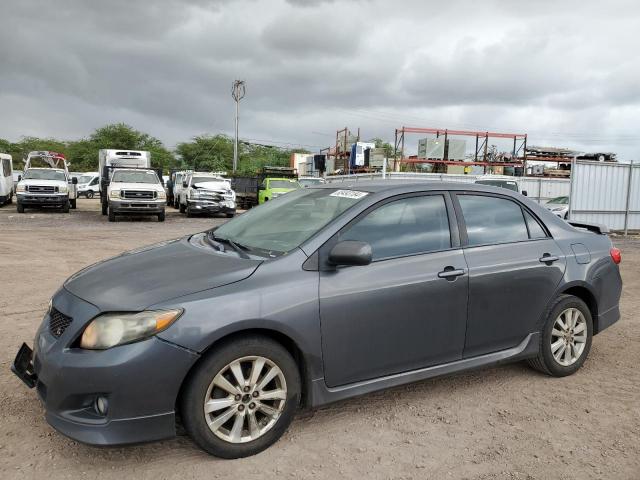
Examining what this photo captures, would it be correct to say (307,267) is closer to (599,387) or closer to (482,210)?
(482,210)

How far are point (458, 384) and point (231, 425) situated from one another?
189 cm

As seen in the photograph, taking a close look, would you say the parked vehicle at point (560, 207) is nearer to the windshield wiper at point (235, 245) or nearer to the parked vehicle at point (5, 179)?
the windshield wiper at point (235, 245)

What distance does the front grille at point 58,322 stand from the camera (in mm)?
2886

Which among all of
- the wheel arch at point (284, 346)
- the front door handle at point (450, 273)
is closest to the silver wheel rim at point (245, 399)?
the wheel arch at point (284, 346)

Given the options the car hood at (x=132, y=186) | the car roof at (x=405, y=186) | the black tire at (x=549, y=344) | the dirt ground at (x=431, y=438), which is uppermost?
the car roof at (x=405, y=186)

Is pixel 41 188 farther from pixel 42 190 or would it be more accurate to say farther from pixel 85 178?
pixel 85 178

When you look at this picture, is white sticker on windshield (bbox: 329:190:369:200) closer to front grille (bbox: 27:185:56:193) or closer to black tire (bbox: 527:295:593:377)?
black tire (bbox: 527:295:593:377)

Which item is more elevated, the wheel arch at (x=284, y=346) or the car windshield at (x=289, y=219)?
the car windshield at (x=289, y=219)

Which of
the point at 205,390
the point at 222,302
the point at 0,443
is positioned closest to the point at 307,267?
the point at 222,302

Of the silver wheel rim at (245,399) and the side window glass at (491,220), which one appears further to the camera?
the side window glass at (491,220)

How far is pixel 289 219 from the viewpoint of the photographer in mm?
3832

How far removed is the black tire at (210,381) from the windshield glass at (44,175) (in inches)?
837

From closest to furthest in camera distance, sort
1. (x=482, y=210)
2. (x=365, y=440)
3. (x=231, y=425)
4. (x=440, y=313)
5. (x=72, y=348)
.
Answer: (x=72, y=348) < (x=231, y=425) < (x=365, y=440) < (x=440, y=313) < (x=482, y=210)

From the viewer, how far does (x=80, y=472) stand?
9.18 ft
